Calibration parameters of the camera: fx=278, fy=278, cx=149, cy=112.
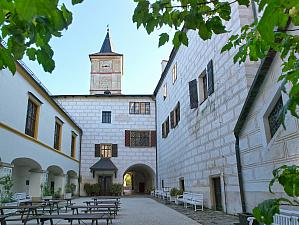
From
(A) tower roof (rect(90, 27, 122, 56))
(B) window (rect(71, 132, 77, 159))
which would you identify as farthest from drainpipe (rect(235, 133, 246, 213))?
(A) tower roof (rect(90, 27, 122, 56))

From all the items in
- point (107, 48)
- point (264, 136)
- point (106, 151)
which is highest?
point (107, 48)

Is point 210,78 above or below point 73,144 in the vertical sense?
above

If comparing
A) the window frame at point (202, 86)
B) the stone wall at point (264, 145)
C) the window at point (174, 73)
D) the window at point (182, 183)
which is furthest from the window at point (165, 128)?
the stone wall at point (264, 145)

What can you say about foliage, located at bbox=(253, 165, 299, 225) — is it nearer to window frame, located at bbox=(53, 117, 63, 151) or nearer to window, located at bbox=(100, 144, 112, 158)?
window frame, located at bbox=(53, 117, 63, 151)

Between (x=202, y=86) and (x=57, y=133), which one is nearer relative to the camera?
(x=202, y=86)

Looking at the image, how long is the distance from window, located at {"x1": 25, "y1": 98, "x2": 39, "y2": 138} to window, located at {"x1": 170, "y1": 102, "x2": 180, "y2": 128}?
705cm

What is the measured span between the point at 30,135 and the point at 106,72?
23.7 metres

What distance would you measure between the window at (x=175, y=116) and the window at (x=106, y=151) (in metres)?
7.82

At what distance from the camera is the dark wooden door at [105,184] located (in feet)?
72.2

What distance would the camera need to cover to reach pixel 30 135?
458 inches

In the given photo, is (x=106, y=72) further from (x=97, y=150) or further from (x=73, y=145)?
(x=73, y=145)

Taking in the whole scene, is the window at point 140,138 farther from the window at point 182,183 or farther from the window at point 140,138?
the window at point 182,183

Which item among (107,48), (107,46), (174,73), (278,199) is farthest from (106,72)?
(278,199)

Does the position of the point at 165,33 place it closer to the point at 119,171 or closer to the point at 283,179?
the point at 283,179
